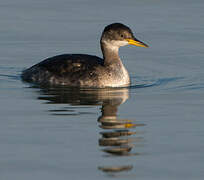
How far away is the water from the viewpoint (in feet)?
37.7

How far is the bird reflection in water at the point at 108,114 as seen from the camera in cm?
1218

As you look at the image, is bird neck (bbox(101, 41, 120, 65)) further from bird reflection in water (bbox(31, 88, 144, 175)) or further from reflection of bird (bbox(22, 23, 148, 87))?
bird reflection in water (bbox(31, 88, 144, 175))

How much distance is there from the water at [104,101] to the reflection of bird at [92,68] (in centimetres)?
46

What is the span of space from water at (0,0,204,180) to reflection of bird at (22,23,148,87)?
463 mm

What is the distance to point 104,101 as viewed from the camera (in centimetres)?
1597

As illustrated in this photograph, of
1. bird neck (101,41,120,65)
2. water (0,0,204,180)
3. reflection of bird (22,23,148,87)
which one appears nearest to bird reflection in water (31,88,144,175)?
water (0,0,204,180)

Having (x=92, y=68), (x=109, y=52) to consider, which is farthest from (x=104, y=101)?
(x=109, y=52)

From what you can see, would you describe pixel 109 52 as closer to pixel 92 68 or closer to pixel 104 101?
pixel 92 68

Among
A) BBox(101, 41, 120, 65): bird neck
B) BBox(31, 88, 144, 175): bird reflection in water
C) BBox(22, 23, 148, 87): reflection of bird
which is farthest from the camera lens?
BBox(101, 41, 120, 65): bird neck

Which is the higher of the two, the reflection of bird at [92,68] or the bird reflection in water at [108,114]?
the reflection of bird at [92,68]

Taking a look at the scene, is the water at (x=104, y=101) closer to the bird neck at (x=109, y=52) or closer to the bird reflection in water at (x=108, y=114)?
the bird reflection in water at (x=108, y=114)

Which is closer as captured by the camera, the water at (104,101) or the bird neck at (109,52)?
the water at (104,101)

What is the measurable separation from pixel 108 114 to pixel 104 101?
1.33 meters

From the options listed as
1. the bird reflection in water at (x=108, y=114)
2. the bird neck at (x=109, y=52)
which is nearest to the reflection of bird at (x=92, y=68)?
the bird neck at (x=109, y=52)
